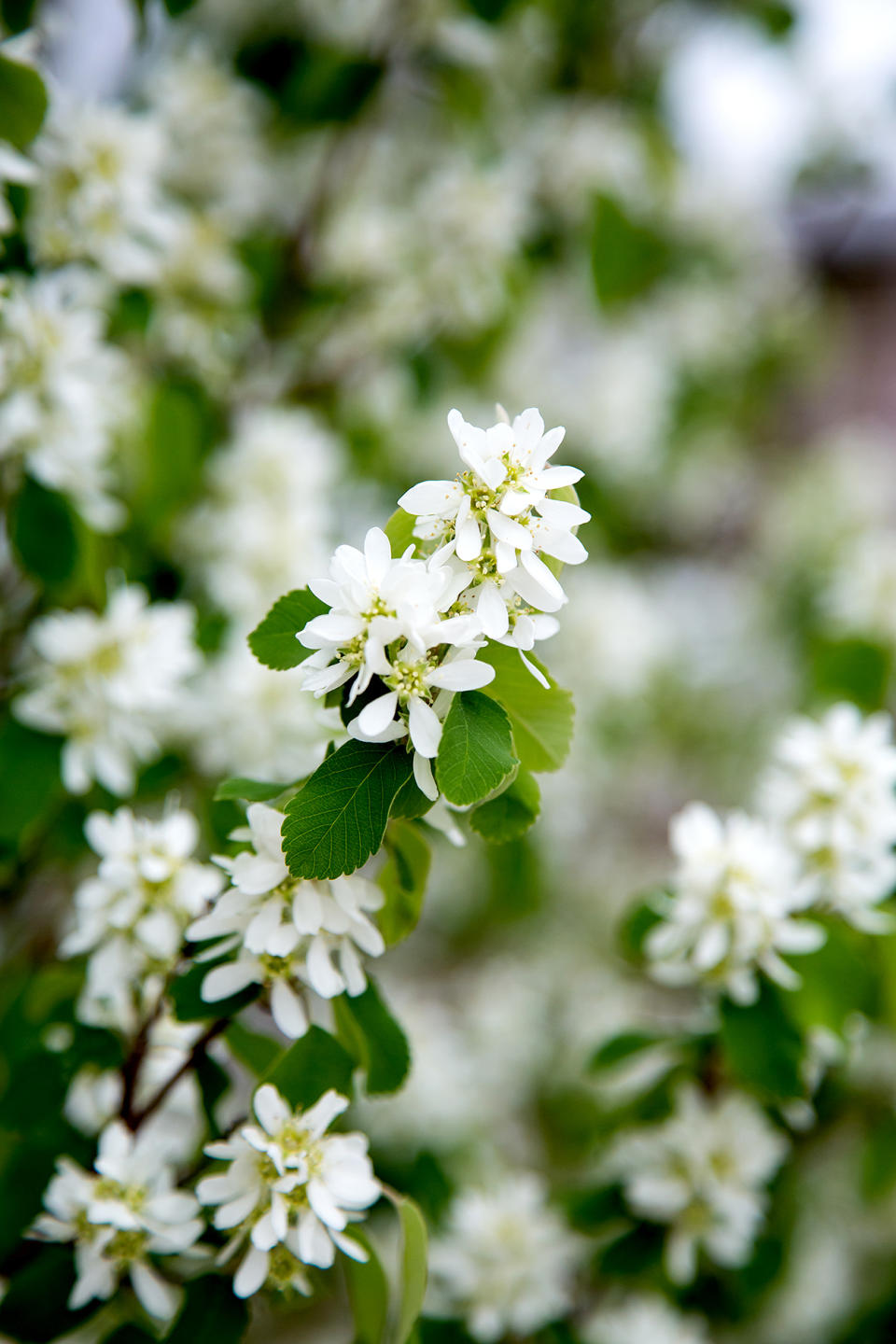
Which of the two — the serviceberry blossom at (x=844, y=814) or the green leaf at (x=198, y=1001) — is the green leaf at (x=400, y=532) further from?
the serviceberry blossom at (x=844, y=814)

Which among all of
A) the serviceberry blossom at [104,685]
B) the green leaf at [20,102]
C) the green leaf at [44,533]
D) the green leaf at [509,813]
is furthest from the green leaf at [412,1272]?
the green leaf at [20,102]

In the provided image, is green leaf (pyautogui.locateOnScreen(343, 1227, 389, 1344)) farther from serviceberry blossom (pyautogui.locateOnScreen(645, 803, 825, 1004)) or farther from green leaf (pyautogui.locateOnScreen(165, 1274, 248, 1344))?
serviceberry blossom (pyautogui.locateOnScreen(645, 803, 825, 1004))

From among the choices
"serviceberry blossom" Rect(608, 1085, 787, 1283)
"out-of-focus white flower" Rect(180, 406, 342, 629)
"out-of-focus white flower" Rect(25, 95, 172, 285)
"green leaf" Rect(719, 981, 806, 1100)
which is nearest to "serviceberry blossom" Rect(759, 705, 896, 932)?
"green leaf" Rect(719, 981, 806, 1100)

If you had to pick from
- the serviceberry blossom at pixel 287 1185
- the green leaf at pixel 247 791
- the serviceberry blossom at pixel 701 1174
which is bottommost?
the serviceberry blossom at pixel 701 1174

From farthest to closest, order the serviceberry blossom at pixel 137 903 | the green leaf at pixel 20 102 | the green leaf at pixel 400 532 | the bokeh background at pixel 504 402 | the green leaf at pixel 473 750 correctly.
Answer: the bokeh background at pixel 504 402 < the green leaf at pixel 20 102 < the serviceberry blossom at pixel 137 903 < the green leaf at pixel 400 532 < the green leaf at pixel 473 750

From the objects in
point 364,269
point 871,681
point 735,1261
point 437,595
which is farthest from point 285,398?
point 735,1261

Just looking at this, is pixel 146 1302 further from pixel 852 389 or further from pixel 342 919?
pixel 852 389

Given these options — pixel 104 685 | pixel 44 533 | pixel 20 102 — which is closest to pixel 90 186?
pixel 20 102
